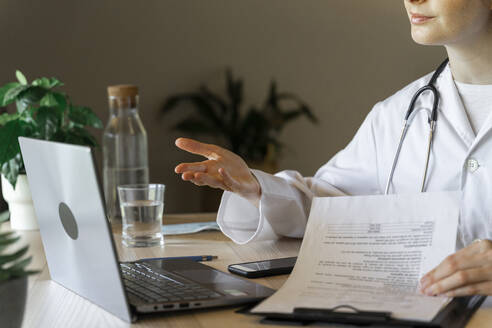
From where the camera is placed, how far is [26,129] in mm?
1809

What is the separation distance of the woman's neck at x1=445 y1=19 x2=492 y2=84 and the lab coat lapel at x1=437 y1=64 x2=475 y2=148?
0.11ft

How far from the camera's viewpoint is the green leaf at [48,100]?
1860 mm

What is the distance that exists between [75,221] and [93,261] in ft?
0.23

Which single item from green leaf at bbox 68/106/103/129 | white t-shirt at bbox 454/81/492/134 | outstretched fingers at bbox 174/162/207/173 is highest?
white t-shirt at bbox 454/81/492/134

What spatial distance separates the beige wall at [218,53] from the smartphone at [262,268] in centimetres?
405

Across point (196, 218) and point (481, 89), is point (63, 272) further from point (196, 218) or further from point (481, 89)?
point (481, 89)

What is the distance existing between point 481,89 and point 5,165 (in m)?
1.23

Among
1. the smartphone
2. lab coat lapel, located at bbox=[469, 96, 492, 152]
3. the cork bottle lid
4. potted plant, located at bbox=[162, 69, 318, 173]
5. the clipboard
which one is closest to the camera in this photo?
the clipboard

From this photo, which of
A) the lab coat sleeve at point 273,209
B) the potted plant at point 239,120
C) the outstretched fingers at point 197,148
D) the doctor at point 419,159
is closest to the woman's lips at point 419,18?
the doctor at point 419,159

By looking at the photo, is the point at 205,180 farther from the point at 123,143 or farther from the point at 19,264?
the point at 123,143

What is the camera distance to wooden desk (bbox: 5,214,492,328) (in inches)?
37.8

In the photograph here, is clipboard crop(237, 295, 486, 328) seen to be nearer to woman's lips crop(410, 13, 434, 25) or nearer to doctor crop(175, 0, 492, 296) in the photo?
doctor crop(175, 0, 492, 296)

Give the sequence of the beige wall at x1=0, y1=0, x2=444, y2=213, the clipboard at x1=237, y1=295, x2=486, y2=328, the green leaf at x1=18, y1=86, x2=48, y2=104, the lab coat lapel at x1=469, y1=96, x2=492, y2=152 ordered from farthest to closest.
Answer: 1. the beige wall at x1=0, y1=0, x2=444, y2=213
2. the green leaf at x1=18, y1=86, x2=48, y2=104
3. the lab coat lapel at x1=469, y1=96, x2=492, y2=152
4. the clipboard at x1=237, y1=295, x2=486, y2=328

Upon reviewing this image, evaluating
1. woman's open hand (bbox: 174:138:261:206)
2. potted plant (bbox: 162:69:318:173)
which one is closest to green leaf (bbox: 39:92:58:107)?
woman's open hand (bbox: 174:138:261:206)
